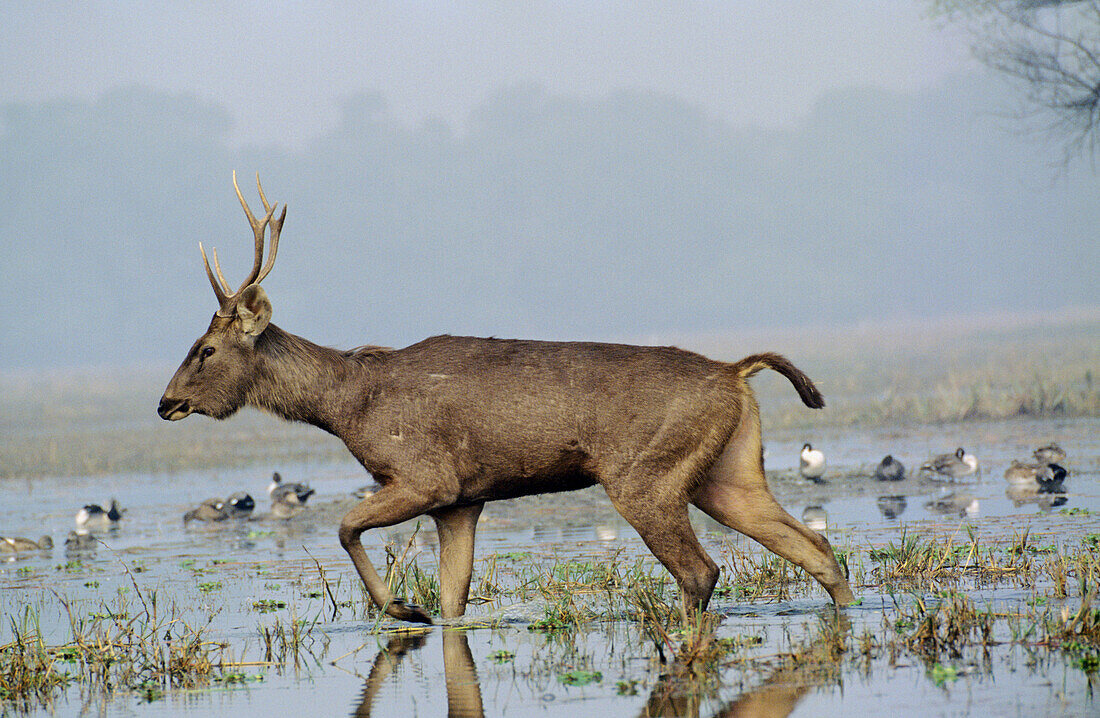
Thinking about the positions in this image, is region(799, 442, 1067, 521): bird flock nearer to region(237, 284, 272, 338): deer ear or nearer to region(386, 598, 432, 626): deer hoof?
region(386, 598, 432, 626): deer hoof

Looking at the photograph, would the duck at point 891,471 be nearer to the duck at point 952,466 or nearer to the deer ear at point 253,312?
the duck at point 952,466

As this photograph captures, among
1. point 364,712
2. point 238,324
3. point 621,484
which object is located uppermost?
point 238,324

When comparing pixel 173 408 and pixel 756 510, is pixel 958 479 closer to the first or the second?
pixel 756 510

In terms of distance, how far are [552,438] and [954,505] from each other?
696cm

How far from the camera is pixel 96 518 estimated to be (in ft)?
55.0

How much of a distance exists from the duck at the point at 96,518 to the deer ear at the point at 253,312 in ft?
26.2

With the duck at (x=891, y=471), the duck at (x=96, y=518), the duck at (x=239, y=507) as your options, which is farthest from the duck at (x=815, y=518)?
the duck at (x=96, y=518)

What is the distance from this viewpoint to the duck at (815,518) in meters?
13.2

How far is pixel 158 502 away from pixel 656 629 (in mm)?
13448

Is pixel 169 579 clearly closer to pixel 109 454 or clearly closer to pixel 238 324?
pixel 238 324

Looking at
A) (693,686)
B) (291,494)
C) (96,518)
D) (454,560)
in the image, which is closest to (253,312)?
(454,560)

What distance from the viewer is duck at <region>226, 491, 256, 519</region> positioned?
55.5 feet

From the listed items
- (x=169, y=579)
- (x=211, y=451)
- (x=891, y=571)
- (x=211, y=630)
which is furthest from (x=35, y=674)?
(x=211, y=451)

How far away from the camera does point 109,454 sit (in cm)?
2717
